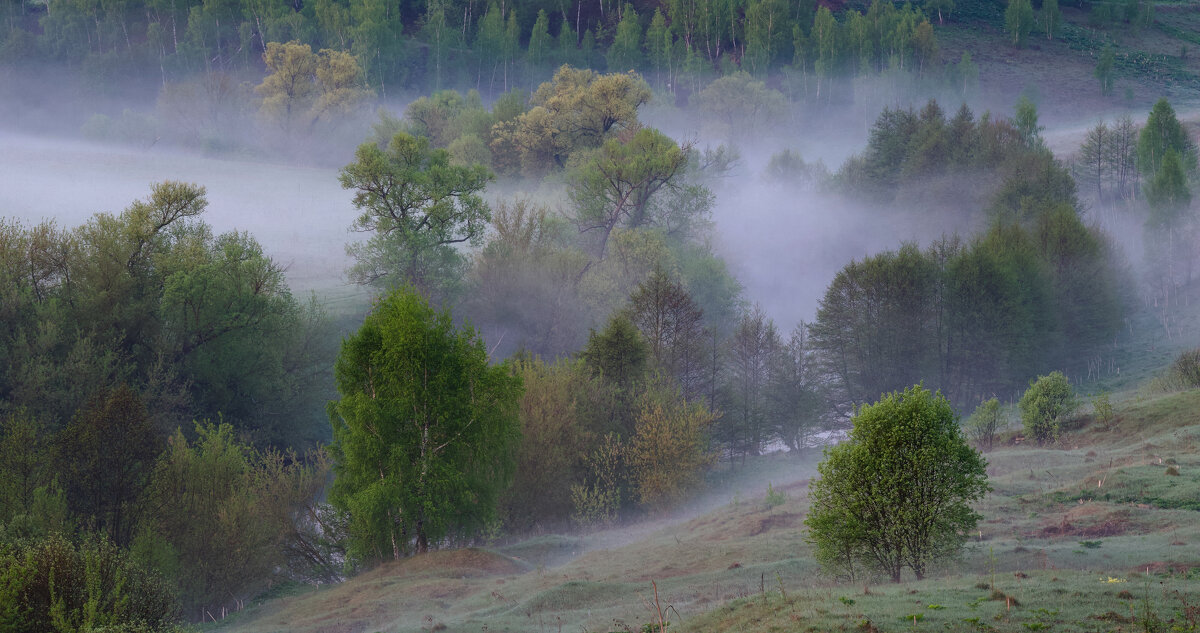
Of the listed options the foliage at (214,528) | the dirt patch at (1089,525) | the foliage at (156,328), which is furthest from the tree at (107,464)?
the dirt patch at (1089,525)

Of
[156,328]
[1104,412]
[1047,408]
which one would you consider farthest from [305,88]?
[1104,412]

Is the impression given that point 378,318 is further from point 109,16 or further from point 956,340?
point 109,16

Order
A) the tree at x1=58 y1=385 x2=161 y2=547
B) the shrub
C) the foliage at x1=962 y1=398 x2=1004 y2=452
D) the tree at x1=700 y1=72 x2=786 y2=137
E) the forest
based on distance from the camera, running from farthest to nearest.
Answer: the tree at x1=700 y1=72 x2=786 y2=137 → the foliage at x1=962 y1=398 x2=1004 y2=452 → the shrub → the tree at x1=58 y1=385 x2=161 y2=547 → the forest

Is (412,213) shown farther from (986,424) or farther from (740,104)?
(740,104)

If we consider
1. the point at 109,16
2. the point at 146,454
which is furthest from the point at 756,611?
the point at 109,16

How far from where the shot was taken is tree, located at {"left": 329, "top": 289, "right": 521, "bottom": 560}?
38625mm

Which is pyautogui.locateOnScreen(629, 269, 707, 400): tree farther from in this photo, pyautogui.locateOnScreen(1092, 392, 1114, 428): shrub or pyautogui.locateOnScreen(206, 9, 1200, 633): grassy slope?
pyautogui.locateOnScreen(1092, 392, 1114, 428): shrub

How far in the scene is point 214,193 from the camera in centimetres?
13362

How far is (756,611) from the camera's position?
851 inches

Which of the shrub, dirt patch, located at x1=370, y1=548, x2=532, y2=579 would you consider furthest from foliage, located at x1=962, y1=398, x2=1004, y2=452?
dirt patch, located at x1=370, y1=548, x2=532, y2=579

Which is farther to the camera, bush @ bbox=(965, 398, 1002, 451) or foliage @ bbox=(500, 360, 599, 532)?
bush @ bbox=(965, 398, 1002, 451)

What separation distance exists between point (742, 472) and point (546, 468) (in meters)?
19.5

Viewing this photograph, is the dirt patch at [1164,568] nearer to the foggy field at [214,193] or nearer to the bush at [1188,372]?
the bush at [1188,372]

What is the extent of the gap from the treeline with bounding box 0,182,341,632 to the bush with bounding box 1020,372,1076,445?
123 ft
